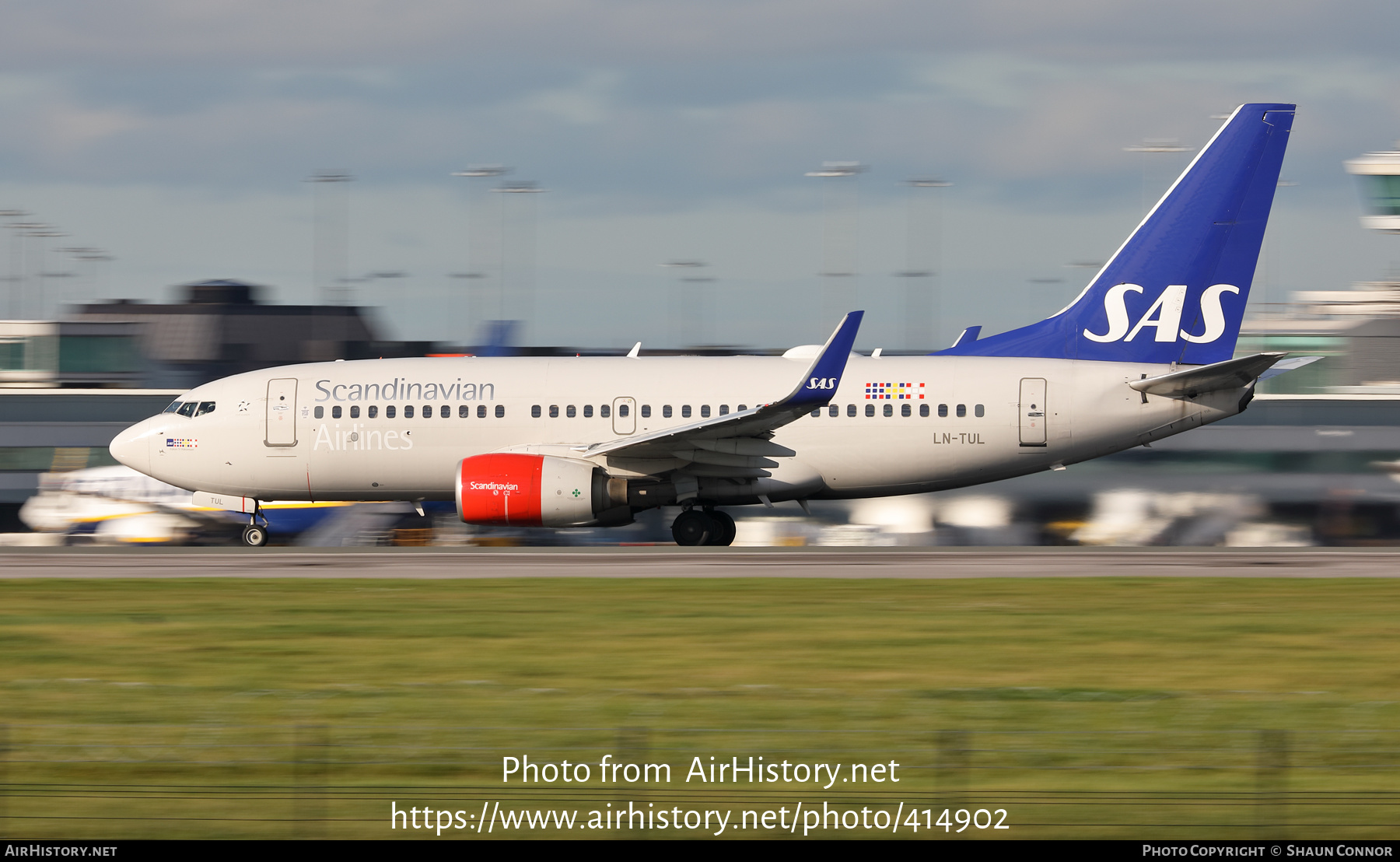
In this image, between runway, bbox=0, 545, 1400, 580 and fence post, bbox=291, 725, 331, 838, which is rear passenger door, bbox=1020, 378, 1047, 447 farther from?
fence post, bbox=291, 725, 331, 838

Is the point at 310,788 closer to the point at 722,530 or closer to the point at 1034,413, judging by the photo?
the point at 722,530

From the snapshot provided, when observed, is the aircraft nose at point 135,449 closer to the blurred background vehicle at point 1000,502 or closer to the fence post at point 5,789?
the blurred background vehicle at point 1000,502

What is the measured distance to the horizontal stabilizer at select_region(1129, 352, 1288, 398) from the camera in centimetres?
2758

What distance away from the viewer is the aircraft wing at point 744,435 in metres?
27.4

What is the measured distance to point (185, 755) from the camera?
1000 cm

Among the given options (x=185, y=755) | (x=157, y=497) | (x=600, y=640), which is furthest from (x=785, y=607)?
(x=157, y=497)

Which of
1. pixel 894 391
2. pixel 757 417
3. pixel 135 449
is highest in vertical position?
pixel 894 391

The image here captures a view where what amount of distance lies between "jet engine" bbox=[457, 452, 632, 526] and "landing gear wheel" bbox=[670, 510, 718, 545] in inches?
92.0

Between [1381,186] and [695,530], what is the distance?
37043 mm

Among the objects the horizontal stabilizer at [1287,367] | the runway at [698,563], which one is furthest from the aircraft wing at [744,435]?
the horizontal stabilizer at [1287,367]

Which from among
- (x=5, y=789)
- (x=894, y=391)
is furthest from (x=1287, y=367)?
(x=5, y=789)

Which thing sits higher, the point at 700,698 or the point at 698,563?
the point at 700,698

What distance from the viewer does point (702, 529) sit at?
30625mm

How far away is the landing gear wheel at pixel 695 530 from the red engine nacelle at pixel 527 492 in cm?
256
